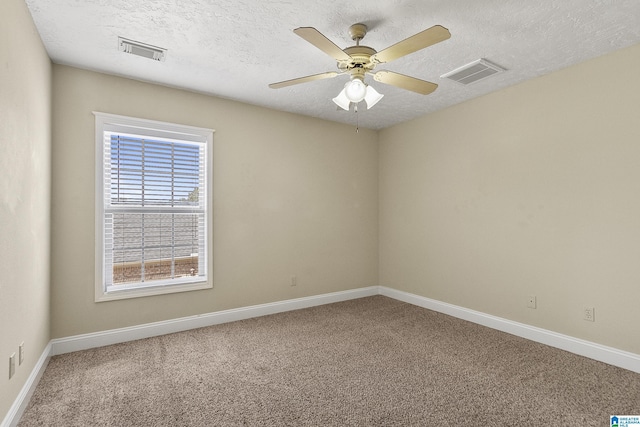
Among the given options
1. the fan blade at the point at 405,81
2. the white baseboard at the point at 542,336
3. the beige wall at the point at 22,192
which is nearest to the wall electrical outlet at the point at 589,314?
the white baseboard at the point at 542,336

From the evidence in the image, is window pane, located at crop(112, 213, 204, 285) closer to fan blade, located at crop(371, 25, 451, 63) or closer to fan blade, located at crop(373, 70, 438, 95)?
fan blade, located at crop(373, 70, 438, 95)

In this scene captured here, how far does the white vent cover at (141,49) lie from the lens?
263 cm

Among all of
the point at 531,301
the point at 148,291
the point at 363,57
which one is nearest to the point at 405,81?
the point at 363,57

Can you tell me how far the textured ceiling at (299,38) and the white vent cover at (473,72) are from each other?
0.22 ft

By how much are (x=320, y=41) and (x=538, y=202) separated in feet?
8.85

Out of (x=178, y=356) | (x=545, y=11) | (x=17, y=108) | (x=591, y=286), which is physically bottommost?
(x=178, y=356)

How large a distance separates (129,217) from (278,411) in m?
2.44

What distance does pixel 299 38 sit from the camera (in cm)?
255

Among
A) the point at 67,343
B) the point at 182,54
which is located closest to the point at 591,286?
the point at 182,54

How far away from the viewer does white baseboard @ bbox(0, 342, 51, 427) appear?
1886 mm

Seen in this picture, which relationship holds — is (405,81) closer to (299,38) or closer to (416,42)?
(416,42)

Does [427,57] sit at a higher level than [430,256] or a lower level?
higher

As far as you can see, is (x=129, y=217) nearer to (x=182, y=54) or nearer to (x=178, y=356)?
(x=178, y=356)

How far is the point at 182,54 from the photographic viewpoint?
2805 millimetres
